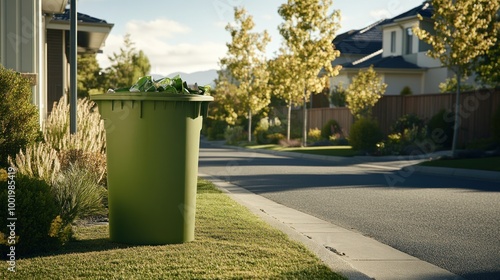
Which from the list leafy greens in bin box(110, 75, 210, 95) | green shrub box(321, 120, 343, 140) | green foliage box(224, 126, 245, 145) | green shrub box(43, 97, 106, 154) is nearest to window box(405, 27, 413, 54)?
green shrub box(321, 120, 343, 140)

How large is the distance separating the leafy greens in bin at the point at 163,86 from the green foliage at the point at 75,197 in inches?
66.1

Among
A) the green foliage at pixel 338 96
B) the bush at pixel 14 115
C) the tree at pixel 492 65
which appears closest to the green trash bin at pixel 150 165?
the bush at pixel 14 115

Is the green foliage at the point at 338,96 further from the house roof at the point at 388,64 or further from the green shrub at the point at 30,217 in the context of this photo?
the green shrub at the point at 30,217

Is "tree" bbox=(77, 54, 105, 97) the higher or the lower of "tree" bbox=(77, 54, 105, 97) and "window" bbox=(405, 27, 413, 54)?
the lower

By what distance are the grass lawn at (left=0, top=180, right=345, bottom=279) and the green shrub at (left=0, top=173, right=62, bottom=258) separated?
0.63 ft

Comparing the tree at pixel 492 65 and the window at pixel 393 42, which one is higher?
the window at pixel 393 42

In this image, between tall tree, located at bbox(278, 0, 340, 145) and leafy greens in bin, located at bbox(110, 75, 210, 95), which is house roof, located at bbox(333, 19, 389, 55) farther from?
leafy greens in bin, located at bbox(110, 75, 210, 95)

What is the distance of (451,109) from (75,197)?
2235 cm

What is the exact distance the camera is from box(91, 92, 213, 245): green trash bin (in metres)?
6.55

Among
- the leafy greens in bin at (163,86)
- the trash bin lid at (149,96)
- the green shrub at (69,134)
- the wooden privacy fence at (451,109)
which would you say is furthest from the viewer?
the wooden privacy fence at (451,109)

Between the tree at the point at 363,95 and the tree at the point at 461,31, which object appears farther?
the tree at the point at 363,95

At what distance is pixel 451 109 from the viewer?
2748cm

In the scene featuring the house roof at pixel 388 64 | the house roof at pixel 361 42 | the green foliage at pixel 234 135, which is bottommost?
the green foliage at pixel 234 135

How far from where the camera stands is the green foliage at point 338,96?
44.8 m
